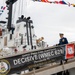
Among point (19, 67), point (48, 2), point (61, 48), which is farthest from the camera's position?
point (48, 2)

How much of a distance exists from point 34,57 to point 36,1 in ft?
24.6

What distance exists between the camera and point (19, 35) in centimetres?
1758

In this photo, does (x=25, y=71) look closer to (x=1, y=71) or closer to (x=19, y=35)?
(x=1, y=71)

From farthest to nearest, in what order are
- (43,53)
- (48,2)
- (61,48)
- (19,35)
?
1. (19,35)
2. (48,2)
3. (61,48)
4. (43,53)

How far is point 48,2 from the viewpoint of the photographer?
609 inches

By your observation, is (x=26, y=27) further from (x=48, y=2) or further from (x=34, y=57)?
(x=34, y=57)

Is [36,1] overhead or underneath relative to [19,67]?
overhead

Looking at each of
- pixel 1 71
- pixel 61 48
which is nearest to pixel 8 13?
pixel 61 48

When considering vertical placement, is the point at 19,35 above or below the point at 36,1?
below

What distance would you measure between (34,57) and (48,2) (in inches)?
295

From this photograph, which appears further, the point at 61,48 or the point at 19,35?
the point at 19,35

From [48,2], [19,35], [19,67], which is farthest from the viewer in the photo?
[19,35]

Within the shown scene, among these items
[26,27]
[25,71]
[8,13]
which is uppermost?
[8,13]

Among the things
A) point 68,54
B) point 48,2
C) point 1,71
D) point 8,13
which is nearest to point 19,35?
point 8,13
